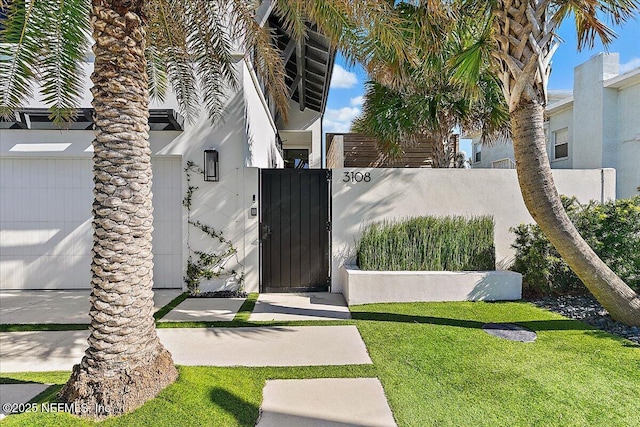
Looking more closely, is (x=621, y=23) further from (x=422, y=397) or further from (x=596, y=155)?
(x=596, y=155)

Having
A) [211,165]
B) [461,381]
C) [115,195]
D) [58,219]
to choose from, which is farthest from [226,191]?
[461,381]

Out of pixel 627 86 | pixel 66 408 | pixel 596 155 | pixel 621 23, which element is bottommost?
pixel 66 408

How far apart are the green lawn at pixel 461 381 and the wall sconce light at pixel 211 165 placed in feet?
13.6

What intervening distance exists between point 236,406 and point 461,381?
2.25m

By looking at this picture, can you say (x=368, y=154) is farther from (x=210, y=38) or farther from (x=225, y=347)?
(x=225, y=347)

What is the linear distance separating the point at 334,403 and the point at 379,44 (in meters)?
4.42

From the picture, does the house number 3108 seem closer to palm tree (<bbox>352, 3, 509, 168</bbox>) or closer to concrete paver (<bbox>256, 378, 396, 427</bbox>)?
palm tree (<bbox>352, 3, 509, 168</bbox>)

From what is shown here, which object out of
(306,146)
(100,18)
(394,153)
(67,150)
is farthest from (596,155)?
(67,150)

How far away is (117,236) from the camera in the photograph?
2.69 meters

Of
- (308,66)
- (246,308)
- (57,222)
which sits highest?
(308,66)

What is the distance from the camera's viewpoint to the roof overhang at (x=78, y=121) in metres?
6.23

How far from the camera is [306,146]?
18.0 meters

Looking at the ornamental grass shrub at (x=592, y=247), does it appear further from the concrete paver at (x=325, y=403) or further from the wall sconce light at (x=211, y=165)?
the wall sconce light at (x=211, y=165)

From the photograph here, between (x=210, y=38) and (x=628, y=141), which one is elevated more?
(x=210, y=38)
